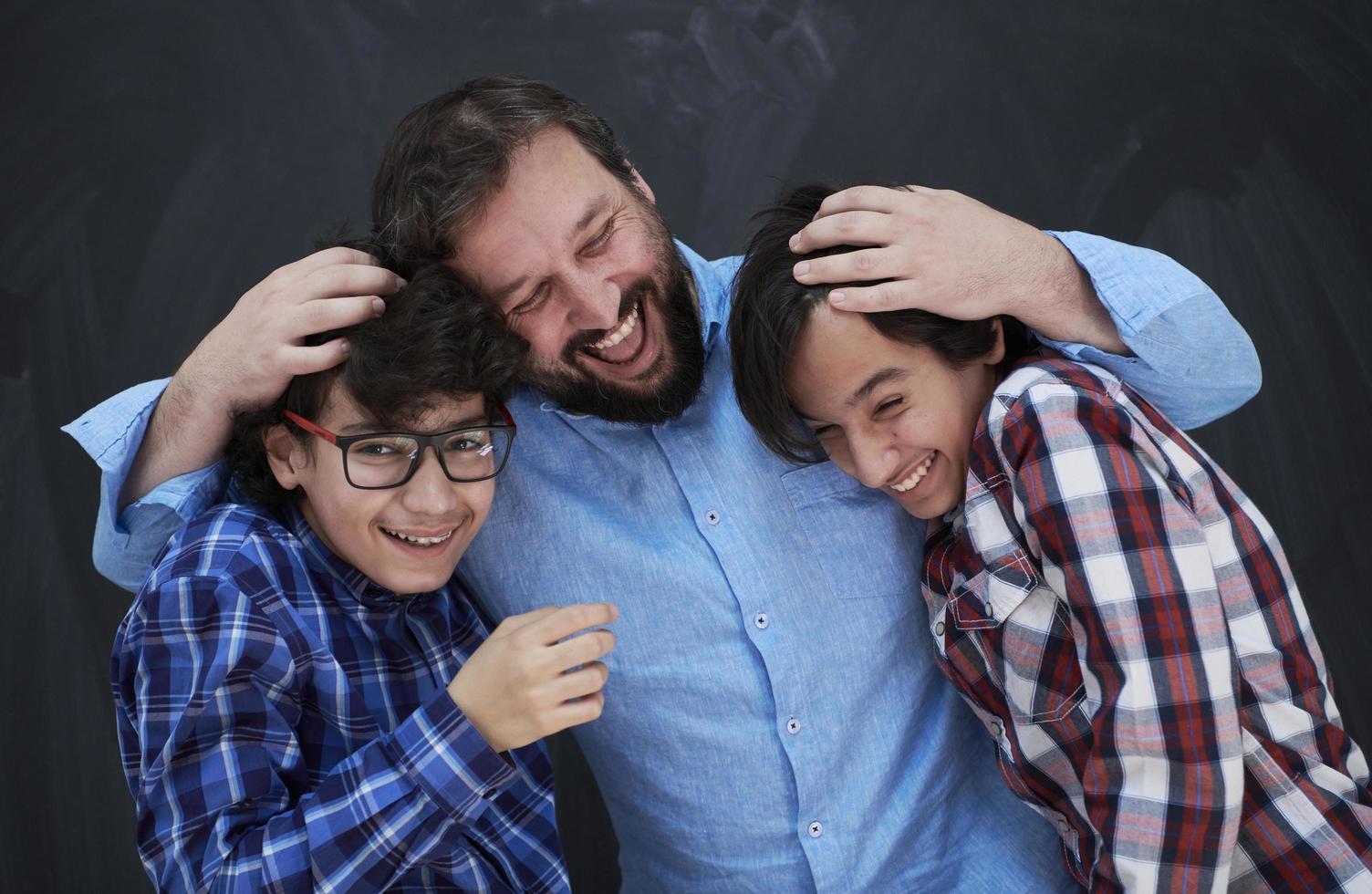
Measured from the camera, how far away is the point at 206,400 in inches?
57.5

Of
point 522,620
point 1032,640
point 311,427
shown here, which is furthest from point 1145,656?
point 311,427

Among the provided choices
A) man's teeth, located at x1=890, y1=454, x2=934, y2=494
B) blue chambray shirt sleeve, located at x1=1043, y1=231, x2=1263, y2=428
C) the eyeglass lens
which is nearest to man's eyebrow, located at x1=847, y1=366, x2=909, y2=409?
man's teeth, located at x1=890, y1=454, x2=934, y2=494

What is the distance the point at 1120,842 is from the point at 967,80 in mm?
1430

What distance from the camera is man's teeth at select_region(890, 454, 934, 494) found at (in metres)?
1.50

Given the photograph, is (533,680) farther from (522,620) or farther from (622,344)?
(622,344)

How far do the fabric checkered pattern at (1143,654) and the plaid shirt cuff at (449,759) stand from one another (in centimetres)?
62

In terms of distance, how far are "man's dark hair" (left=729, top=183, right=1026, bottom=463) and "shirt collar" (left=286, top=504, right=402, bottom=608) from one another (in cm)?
53

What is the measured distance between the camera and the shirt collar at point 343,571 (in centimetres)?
148

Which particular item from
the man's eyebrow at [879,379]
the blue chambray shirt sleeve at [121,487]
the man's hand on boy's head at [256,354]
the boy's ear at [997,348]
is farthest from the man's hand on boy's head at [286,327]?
the boy's ear at [997,348]

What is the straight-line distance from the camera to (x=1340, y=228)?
222 cm

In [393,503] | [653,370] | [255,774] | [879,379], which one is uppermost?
[879,379]

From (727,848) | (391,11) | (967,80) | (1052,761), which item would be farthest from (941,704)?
(391,11)

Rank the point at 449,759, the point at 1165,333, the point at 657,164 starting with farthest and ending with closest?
the point at 657,164
the point at 1165,333
the point at 449,759

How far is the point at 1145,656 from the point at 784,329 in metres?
0.57
